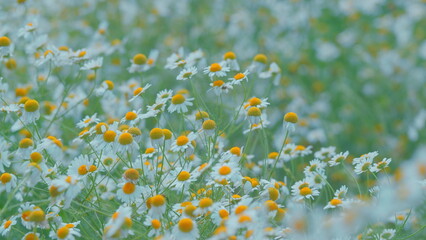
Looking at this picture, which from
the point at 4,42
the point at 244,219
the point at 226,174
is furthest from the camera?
the point at 4,42

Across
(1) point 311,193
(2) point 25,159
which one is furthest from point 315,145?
(2) point 25,159

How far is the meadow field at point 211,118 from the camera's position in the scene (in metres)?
2.17

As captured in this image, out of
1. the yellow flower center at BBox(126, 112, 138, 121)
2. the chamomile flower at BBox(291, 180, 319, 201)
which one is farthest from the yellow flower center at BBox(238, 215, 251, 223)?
the yellow flower center at BBox(126, 112, 138, 121)

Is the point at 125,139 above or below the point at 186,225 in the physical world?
above

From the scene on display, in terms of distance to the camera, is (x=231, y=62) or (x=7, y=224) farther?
(x=231, y=62)

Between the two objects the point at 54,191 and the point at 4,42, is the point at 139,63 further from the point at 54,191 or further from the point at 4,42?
the point at 54,191

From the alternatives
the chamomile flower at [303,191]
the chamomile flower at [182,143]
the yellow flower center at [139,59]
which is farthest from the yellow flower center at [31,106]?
the chamomile flower at [303,191]

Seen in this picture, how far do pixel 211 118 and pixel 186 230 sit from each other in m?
0.81

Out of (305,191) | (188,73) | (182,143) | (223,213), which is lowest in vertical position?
(223,213)

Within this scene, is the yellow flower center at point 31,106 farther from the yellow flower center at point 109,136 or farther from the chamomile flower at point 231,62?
the chamomile flower at point 231,62

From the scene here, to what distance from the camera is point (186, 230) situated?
195 centimetres

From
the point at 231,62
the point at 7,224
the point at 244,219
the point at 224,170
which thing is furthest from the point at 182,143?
the point at 231,62

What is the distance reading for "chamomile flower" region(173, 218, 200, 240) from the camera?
1943 mm

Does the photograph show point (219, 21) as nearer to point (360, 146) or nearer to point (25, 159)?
point (360, 146)
